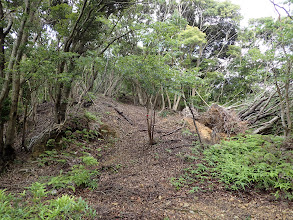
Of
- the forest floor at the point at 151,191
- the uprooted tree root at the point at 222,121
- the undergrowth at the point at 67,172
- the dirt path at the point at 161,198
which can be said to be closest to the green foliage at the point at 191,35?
the uprooted tree root at the point at 222,121

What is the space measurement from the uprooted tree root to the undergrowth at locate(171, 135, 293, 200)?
6.50ft

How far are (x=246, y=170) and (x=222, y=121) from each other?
4.06 metres

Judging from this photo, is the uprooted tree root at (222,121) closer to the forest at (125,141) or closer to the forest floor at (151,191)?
the forest at (125,141)

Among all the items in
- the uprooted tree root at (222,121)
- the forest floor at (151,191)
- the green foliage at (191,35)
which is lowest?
the forest floor at (151,191)

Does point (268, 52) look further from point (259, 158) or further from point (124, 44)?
point (124, 44)

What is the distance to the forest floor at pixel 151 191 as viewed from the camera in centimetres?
314

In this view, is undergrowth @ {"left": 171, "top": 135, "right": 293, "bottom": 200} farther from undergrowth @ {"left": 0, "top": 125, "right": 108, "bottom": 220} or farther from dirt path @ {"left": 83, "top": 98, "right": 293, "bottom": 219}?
undergrowth @ {"left": 0, "top": 125, "right": 108, "bottom": 220}

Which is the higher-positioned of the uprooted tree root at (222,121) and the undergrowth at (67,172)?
the uprooted tree root at (222,121)

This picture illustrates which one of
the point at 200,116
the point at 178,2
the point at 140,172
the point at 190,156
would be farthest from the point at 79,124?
the point at 178,2

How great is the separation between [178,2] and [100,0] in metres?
11.3

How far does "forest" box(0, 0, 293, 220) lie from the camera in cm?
335

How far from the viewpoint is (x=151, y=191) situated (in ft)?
12.8

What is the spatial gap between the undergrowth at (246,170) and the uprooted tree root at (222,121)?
1.98m

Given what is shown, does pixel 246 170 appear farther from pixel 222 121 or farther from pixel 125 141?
pixel 125 141
